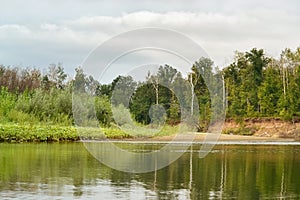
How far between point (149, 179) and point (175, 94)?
2322cm

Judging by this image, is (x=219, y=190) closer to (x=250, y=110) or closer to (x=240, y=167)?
(x=240, y=167)

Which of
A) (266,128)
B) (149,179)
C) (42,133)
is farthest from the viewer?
(266,128)

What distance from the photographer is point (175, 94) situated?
122ft

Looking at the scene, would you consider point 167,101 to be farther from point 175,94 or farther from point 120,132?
point 120,132

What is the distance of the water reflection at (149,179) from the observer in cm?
1149

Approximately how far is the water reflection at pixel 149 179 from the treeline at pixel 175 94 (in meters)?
8.05

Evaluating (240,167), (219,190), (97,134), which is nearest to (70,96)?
(97,134)

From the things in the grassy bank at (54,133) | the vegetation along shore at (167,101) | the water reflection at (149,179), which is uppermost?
the vegetation along shore at (167,101)

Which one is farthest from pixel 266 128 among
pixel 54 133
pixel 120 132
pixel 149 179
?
pixel 149 179

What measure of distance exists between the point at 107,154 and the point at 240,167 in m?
6.08

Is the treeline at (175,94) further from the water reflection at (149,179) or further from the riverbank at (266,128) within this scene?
the water reflection at (149,179)

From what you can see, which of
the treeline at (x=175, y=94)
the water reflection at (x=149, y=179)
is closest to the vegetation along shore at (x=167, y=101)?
the treeline at (x=175, y=94)

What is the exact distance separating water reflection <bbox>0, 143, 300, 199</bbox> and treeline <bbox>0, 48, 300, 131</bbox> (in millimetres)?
8052

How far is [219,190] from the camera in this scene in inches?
481
